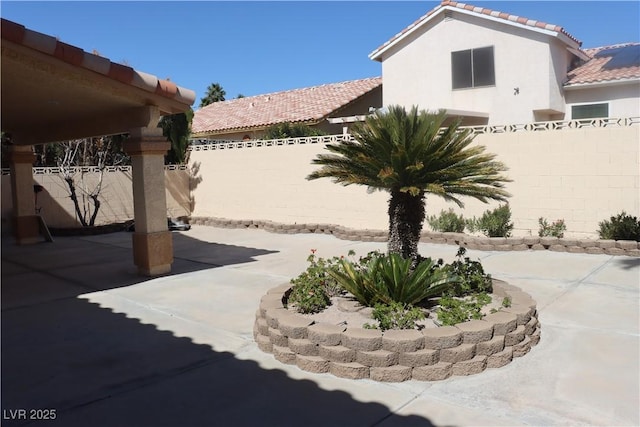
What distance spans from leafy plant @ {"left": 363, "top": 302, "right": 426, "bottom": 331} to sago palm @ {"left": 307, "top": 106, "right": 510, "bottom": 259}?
126cm

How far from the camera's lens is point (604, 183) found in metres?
9.79

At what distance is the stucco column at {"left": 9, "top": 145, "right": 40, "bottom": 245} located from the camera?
13.0 meters

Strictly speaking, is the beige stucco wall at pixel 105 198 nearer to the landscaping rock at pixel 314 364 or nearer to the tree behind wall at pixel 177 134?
the tree behind wall at pixel 177 134

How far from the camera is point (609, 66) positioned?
15.3 metres

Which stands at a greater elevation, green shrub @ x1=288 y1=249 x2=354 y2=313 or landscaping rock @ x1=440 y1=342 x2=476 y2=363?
green shrub @ x1=288 y1=249 x2=354 y2=313

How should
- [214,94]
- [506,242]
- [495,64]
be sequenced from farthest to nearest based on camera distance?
[214,94]
[495,64]
[506,242]

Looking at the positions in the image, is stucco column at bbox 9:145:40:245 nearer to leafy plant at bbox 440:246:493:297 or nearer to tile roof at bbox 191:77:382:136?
tile roof at bbox 191:77:382:136

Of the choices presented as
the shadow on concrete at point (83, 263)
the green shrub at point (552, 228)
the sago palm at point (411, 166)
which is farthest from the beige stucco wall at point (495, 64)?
the sago palm at point (411, 166)

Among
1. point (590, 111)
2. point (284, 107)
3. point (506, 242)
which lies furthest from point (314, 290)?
point (284, 107)

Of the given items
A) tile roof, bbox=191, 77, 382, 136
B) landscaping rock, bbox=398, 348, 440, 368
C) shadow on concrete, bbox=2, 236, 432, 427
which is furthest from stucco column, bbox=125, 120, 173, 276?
tile roof, bbox=191, 77, 382, 136

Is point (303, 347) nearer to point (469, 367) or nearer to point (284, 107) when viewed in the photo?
point (469, 367)

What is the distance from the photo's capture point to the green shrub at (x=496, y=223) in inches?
414

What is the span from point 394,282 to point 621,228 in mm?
6206

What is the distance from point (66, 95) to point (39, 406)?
6.02m
